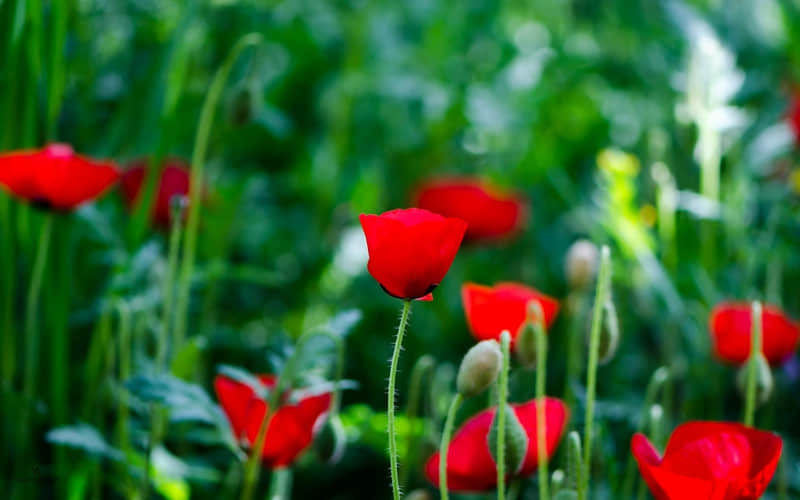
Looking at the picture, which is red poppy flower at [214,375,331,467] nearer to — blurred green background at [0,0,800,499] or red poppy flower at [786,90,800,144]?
blurred green background at [0,0,800,499]

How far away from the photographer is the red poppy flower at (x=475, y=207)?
4.58 ft

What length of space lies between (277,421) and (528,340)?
0.22 m

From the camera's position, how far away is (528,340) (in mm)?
707

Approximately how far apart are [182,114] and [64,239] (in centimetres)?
33

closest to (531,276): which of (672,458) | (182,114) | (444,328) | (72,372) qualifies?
(444,328)

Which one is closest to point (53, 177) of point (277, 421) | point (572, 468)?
point (277, 421)

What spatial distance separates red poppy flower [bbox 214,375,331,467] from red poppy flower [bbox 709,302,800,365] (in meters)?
0.42

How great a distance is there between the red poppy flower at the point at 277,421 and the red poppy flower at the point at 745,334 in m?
0.42

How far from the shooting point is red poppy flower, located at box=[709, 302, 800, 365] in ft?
2.85

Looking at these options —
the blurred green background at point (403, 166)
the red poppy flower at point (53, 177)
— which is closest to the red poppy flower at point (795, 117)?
the blurred green background at point (403, 166)

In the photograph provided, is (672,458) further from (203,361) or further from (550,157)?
(550,157)

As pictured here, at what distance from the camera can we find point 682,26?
1.08 meters

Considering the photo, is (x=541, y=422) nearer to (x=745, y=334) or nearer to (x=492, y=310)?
(x=492, y=310)

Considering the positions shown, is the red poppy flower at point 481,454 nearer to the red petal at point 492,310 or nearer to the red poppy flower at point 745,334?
the red petal at point 492,310
